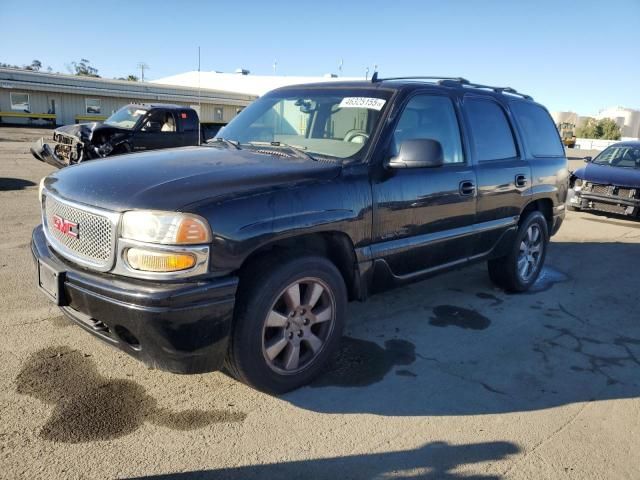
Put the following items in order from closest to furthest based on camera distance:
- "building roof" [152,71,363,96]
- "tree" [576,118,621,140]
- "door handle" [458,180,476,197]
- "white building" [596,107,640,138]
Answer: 1. "door handle" [458,180,476,197]
2. "building roof" [152,71,363,96]
3. "tree" [576,118,621,140]
4. "white building" [596,107,640,138]

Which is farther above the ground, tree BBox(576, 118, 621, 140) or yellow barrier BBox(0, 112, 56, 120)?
tree BBox(576, 118, 621, 140)

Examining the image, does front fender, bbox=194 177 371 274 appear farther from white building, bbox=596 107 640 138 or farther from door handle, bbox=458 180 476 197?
white building, bbox=596 107 640 138

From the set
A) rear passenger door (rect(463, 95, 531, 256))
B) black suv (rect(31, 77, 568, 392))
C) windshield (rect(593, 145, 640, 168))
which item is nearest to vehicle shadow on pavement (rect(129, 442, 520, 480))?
black suv (rect(31, 77, 568, 392))

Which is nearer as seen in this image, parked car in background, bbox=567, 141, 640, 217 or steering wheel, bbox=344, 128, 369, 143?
steering wheel, bbox=344, 128, 369, 143

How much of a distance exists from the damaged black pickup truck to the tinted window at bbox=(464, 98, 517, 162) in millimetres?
9004

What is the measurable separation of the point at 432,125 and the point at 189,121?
10.2 meters

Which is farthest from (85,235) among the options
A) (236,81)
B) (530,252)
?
(236,81)

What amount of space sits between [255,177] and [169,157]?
855 millimetres

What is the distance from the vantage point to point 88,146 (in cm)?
1145

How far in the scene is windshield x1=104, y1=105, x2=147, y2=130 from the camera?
1255 cm

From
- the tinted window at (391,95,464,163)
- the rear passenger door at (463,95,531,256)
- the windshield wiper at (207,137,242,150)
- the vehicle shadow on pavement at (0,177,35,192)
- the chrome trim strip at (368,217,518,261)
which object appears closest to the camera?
the chrome trim strip at (368,217,518,261)

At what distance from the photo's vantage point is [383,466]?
2676 mm

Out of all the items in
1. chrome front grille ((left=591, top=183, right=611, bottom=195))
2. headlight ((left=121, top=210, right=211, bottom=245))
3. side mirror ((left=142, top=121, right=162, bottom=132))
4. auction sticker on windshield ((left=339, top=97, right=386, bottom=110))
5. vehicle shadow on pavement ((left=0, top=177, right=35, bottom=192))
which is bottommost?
vehicle shadow on pavement ((left=0, top=177, right=35, bottom=192))

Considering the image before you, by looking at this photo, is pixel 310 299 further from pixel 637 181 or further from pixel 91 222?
pixel 637 181
